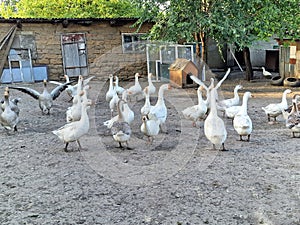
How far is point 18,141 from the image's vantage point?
292 inches

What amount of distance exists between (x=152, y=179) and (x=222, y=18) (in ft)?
24.5

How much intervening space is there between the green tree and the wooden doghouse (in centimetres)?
212

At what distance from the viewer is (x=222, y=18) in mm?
11062

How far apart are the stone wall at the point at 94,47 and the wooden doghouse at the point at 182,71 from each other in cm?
348

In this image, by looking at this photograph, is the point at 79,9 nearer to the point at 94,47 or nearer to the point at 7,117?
the point at 94,47

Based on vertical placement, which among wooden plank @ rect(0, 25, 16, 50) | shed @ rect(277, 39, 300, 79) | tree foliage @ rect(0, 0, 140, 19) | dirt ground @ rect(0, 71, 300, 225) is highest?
tree foliage @ rect(0, 0, 140, 19)

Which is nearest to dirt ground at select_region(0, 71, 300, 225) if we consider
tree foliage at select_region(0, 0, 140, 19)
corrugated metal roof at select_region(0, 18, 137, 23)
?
corrugated metal roof at select_region(0, 18, 137, 23)

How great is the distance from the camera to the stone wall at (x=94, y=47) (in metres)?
16.6

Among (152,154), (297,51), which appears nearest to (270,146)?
(152,154)

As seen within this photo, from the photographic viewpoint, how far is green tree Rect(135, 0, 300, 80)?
11032mm

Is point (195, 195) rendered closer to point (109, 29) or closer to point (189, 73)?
point (189, 73)

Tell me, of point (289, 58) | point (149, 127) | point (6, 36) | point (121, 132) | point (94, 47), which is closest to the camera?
point (121, 132)

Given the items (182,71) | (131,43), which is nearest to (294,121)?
(182,71)

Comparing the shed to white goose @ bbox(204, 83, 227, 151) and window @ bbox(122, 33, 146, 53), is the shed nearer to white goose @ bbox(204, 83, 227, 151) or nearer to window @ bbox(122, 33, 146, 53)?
window @ bbox(122, 33, 146, 53)
